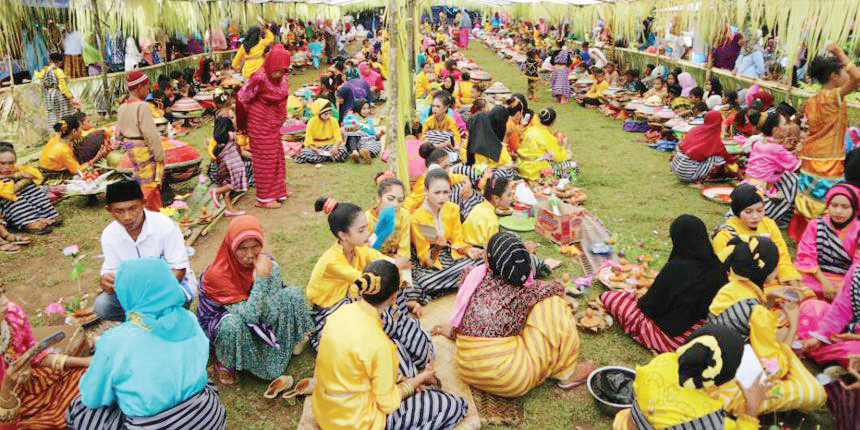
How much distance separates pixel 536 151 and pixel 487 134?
3.43ft

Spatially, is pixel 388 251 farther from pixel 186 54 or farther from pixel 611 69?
pixel 186 54

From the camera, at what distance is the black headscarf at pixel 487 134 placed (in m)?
7.52

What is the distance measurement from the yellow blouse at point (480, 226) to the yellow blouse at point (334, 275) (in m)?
1.25

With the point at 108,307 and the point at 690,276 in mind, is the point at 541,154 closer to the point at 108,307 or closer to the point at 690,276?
the point at 690,276

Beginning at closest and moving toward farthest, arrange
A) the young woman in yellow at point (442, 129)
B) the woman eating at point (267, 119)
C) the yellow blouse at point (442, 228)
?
1. the yellow blouse at point (442, 228)
2. the woman eating at point (267, 119)
3. the young woman in yellow at point (442, 129)

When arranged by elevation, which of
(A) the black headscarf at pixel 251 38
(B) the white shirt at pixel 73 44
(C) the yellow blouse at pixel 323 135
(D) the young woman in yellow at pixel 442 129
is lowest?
(C) the yellow blouse at pixel 323 135

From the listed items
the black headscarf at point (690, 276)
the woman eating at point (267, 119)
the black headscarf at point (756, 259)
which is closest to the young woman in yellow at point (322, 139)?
the woman eating at point (267, 119)

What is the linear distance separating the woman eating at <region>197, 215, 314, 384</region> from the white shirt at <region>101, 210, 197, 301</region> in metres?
0.29

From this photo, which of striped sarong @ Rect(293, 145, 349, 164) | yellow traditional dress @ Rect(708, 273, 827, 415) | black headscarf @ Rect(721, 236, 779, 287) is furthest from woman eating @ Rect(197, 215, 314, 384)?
striped sarong @ Rect(293, 145, 349, 164)

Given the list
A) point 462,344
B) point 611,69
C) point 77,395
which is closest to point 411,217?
point 462,344

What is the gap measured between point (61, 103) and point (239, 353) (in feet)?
29.3

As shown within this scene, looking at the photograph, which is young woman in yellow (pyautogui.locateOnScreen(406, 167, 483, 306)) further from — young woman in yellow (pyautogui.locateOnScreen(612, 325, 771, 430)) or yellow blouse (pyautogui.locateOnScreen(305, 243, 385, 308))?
young woman in yellow (pyautogui.locateOnScreen(612, 325, 771, 430))

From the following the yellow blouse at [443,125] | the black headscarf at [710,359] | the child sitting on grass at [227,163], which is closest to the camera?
the black headscarf at [710,359]

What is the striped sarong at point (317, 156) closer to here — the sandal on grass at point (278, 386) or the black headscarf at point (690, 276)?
the sandal on grass at point (278, 386)
